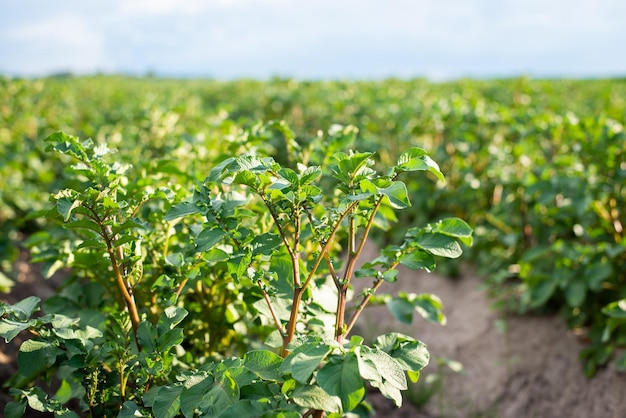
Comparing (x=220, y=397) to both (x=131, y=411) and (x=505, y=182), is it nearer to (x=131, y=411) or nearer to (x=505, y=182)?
(x=131, y=411)

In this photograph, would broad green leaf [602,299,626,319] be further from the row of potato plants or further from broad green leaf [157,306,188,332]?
broad green leaf [157,306,188,332]

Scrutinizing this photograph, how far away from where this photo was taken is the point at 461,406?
320 centimetres

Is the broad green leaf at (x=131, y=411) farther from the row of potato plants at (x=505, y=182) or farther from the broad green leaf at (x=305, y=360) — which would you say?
the row of potato plants at (x=505, y=182)

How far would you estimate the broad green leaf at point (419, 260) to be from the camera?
1658 mm

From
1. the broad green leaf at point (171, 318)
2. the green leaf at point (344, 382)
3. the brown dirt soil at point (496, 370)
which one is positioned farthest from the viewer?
the brown dirt soil at point (496, 370)

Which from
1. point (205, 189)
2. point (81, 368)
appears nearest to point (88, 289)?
point (81, 368)

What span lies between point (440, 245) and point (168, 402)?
Result: 2.71 ft

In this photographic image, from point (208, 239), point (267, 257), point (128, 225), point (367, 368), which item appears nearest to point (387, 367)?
point (367, 368)

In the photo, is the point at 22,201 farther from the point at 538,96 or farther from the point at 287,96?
the point at 538,96

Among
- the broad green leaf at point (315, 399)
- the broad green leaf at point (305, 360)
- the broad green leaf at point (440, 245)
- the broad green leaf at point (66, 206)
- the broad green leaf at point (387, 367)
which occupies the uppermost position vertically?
the broad green leaf at point (66, 206)

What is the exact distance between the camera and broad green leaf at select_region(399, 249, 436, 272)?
1.66 meters

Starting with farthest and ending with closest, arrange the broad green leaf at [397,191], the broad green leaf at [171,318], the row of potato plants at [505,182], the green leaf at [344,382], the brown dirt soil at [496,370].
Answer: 1. the row of potato plants at [505,182]
2. the brown dirt soil at [496,370]
3. the broad green leaf at [171,318]
4. the broad green leaf at [397,191]
5. the green leaf at [344,382]

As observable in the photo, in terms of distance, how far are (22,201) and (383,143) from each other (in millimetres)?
3160

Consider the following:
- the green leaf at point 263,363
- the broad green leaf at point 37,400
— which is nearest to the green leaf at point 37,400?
the broad green leaf at point 37,400
